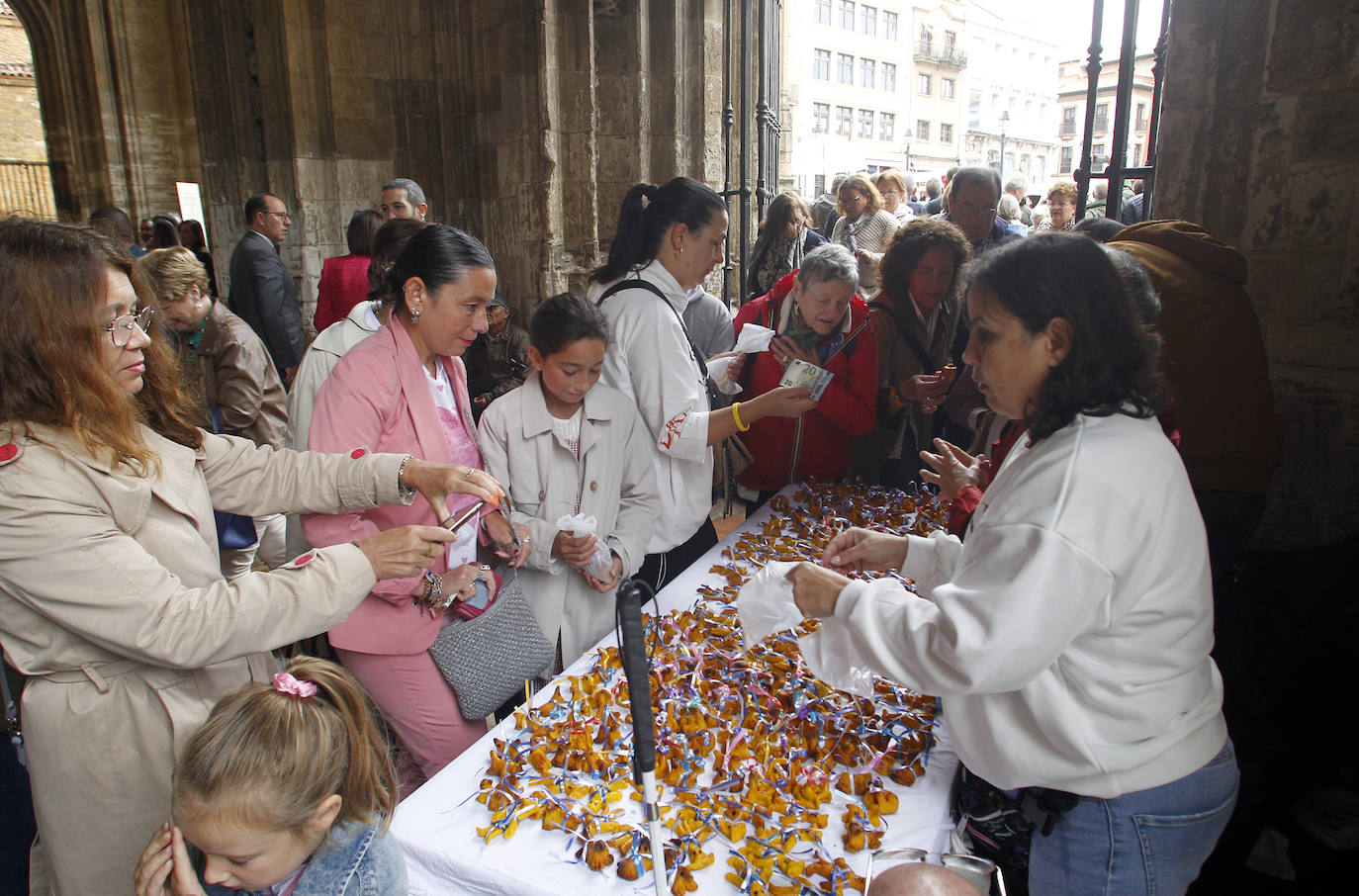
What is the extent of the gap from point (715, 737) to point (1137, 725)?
2.66 ft

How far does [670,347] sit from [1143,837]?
1.85 metres

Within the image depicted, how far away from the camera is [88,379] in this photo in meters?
1.46

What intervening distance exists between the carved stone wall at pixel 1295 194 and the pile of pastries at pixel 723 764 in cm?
191

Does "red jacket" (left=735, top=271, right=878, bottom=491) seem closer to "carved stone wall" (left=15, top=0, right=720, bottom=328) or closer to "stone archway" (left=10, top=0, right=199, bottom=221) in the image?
"carved stone wall" (left=15, top=0, right=720, bottom=328)

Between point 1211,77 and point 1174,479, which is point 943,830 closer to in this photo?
point 1174,479

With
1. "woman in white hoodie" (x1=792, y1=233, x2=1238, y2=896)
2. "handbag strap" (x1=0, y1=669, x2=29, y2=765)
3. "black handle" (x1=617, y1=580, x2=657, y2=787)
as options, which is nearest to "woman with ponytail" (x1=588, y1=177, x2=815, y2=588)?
"woman in white hoodie" (x1=792, y1=233, x2=1238, y2=896)

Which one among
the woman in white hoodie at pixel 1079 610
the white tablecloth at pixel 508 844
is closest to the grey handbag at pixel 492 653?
the white tablecloth at pixel 508 844

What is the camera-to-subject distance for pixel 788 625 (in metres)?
1.70

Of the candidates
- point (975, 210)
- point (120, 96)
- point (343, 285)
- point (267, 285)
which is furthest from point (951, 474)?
point (120, 96)

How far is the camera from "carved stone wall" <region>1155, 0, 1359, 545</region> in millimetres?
2633

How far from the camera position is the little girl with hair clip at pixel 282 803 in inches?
51.0

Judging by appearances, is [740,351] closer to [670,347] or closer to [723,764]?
[670,347]

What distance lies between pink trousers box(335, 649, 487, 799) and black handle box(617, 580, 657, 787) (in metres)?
1.25

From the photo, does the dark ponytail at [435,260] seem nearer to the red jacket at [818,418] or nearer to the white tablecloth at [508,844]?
the white tablecloth at [508,844]
